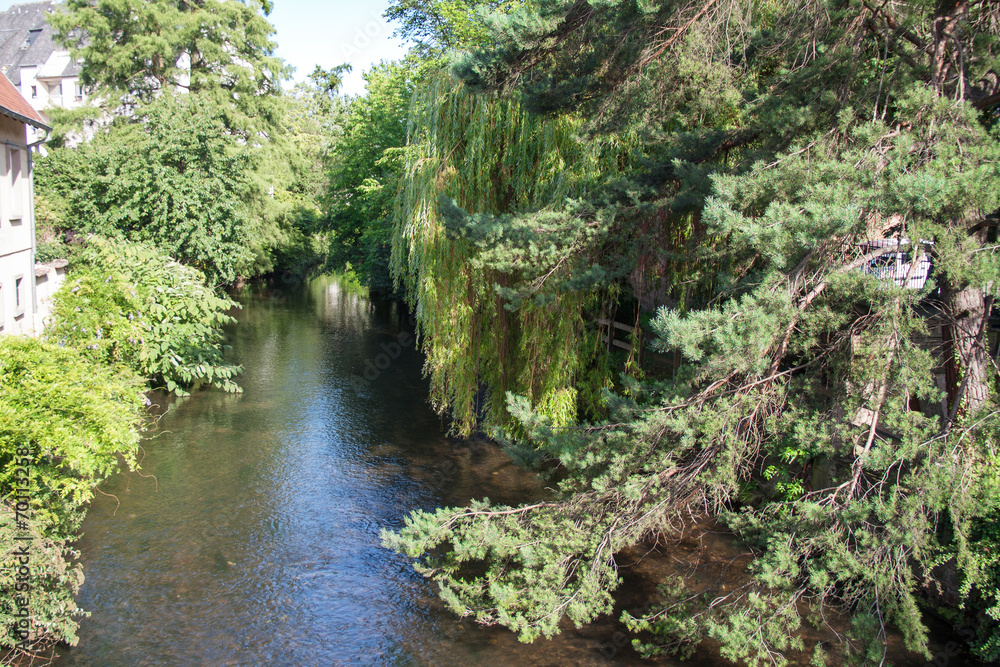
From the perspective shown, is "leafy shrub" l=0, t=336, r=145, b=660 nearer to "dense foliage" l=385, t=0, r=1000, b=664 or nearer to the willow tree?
"dense foliage" l=385, t=0, r=1000, b=664

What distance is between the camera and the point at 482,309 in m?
12.4

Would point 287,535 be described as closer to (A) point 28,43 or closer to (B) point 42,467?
(B) point 42,467

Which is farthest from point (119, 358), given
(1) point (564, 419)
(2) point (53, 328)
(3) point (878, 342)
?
(3) point (878, 342)

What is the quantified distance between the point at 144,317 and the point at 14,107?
5.15 m

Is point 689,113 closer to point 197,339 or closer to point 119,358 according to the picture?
point 119,358

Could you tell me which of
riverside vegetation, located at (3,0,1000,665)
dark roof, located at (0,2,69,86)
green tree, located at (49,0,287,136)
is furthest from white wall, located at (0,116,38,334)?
dark roof, located at (0,2,69,86)

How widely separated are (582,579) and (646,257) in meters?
4.60

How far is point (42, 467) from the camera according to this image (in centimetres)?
719

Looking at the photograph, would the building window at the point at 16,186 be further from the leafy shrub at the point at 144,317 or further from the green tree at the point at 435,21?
the green tree at the point at 435,21

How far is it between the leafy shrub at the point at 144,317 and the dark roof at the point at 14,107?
2867 mm

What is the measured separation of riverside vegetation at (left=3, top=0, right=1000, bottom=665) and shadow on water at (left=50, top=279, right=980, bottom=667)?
0.63 metres

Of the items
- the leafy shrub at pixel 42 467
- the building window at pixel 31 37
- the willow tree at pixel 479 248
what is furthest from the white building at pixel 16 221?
the building window at pixel 31 37

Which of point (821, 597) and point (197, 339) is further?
point (197, 339)

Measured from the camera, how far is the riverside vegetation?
5.80 m
